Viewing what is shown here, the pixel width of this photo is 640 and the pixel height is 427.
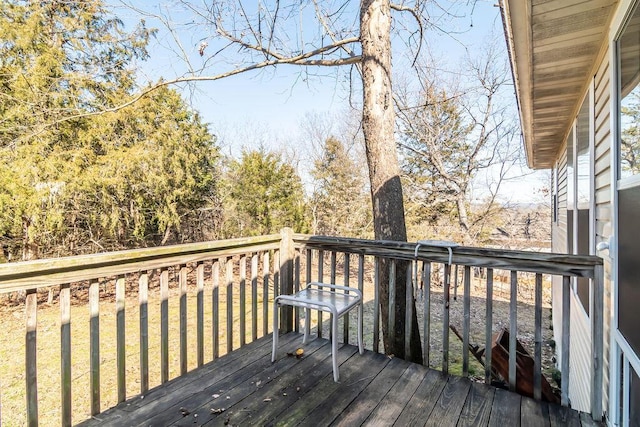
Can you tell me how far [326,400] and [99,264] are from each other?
1.53 m

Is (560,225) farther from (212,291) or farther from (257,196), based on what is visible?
(257,196)

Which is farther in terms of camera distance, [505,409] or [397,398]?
[397,398]

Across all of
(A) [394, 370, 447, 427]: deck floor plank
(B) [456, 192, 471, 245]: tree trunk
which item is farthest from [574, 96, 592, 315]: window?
(B) [456, 192, 471, 245]: tree trunk

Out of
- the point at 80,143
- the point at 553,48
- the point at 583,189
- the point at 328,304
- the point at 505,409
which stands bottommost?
the point at 505,409

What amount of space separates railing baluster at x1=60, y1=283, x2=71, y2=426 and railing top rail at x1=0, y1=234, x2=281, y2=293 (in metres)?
0.10

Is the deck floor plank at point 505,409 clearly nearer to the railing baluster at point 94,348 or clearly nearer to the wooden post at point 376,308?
the wooden post at point 376,308

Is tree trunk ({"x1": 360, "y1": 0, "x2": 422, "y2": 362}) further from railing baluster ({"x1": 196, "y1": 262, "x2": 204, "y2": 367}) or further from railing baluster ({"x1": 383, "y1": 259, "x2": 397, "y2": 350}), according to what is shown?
railing baluster ({"x1": 196, "y1": 262, "x2": 204, "y2": 367})

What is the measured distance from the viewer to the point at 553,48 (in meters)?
2.10

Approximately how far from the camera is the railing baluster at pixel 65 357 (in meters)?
1.64

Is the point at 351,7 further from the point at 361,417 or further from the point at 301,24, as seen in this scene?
the point at 361,417

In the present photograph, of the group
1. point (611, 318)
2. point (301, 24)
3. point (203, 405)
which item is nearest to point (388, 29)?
point (301, 24)

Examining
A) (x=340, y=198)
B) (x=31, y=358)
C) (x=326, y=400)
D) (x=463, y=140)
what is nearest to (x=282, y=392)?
(x=326, y=400)

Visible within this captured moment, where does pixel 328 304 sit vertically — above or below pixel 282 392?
above

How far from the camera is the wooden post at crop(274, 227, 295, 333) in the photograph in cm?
299
